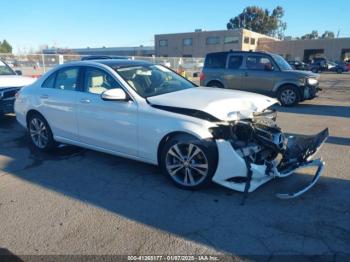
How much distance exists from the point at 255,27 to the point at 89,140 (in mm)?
95701

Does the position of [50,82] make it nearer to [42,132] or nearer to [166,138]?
[42,132]

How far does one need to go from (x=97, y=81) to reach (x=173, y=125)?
168cm

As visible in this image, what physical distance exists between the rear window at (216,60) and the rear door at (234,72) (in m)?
0.21

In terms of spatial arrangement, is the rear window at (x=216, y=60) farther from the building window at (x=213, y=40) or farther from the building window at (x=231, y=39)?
the building window at (x=213, y=40)

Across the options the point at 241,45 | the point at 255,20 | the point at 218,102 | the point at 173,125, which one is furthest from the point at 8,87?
the point at 255,20

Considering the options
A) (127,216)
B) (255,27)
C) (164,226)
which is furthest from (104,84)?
(255,27)

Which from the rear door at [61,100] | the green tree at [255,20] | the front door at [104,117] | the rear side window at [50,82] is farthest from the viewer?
the green tree at [255,20]

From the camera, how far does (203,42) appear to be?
64562mm

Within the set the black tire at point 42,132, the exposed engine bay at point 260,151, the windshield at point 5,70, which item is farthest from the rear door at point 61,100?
the windshield at point 5,70

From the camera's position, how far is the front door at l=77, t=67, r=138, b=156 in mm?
4629

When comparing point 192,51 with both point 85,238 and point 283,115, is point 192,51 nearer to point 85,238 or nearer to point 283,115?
point 283,115

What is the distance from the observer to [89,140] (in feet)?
17.2

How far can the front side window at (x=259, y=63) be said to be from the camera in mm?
11472

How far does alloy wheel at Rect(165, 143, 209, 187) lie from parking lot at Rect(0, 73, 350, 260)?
0.18 m
